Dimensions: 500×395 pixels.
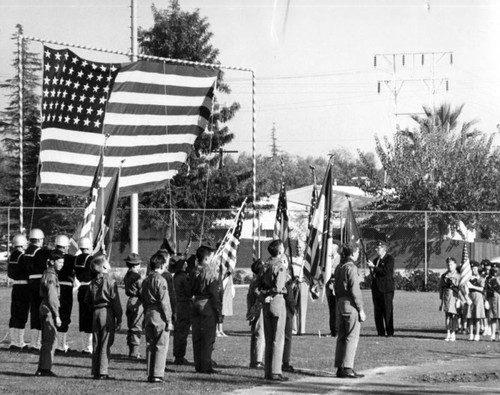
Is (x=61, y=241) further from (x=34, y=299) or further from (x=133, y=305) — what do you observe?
(x=34, y=299)

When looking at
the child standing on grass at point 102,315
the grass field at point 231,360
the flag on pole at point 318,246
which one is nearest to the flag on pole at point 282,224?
the flag on pole at point 318,246

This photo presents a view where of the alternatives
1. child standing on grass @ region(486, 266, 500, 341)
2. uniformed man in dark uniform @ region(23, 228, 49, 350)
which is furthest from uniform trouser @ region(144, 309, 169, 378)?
child standing on grass @ region(486, 266, 500, 341)

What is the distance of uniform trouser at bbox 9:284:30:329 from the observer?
743 inches

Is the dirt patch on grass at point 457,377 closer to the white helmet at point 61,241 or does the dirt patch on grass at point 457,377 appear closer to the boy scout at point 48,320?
the boy scout at point 48,320

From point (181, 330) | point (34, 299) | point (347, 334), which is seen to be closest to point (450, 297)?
point (347, 334)

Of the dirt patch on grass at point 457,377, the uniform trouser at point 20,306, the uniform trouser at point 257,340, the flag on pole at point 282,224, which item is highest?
the flag on pole at point 282,224

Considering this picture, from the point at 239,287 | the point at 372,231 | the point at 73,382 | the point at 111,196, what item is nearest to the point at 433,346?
the point at 111,196

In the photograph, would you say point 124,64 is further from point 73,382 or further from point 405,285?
point 405,285

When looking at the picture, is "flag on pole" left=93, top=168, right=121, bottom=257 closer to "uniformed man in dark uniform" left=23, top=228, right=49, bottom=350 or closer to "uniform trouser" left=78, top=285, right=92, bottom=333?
"uniform trouser" left=78, top=285, right=92, bottom=333

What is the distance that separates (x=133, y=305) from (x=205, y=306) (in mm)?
2719

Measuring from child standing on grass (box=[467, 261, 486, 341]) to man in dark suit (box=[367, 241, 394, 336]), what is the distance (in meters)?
1.80

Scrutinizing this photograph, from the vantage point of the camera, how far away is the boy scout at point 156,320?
14.9 metres

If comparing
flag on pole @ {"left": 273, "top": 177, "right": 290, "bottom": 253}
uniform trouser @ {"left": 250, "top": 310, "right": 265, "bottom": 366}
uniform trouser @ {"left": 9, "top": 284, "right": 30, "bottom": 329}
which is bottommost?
uniform trouser @ {"left": 250, "top": 310, "right": 265, "bottom": 366}

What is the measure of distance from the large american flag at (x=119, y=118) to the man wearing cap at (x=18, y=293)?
207cm
